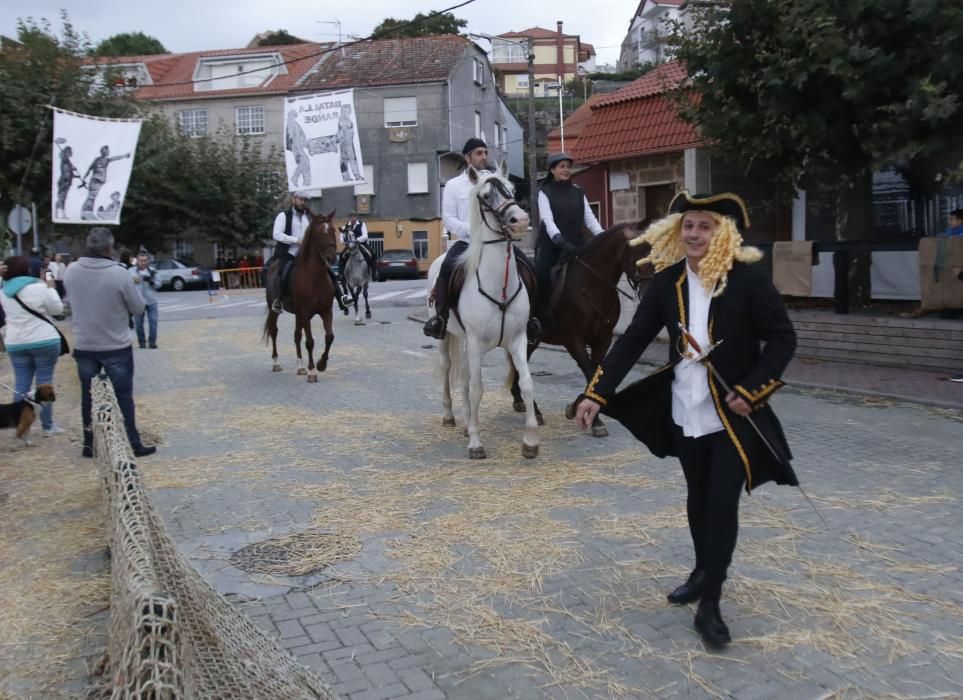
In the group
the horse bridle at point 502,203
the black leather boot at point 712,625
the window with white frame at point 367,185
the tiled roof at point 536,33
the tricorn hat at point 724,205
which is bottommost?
the black leather boot at point 712,625

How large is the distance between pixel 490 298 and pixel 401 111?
44093mm

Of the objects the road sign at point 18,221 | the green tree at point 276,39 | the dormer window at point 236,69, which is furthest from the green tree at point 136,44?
the road sign at point 18,221

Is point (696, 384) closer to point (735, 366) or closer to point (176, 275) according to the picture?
point (735, 366)

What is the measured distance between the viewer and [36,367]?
9.34 metres

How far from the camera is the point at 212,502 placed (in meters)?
6.77

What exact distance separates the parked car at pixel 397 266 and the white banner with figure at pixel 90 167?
27440mm

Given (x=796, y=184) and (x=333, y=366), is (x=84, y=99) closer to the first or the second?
(x=333, y=366)

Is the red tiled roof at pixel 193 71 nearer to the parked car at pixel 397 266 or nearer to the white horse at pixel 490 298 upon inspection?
the parked car at pixel 397 266

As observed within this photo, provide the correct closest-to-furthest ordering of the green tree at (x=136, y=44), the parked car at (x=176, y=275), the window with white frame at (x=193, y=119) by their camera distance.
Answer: the parked car at (x=176, y=275) → the window with white frame at (x=193, y=119) → the green tree at (x=136, y=44)

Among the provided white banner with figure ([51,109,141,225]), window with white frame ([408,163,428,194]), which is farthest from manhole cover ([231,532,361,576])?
window with white frame ([408,163,428,194])

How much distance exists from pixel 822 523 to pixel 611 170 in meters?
13.0

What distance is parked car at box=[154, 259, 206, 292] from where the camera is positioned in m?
42.6

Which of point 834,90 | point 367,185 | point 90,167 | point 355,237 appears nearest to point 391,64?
point 367,185

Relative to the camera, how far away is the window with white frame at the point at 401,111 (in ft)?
162
